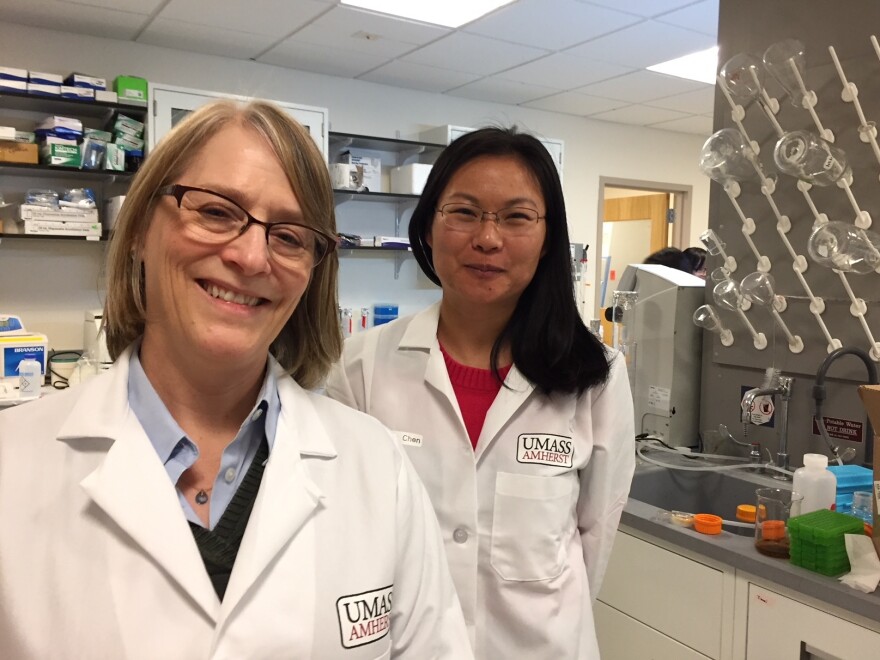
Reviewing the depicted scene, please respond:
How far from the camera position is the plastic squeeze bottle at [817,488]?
63.7 inches

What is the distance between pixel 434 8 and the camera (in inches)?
129

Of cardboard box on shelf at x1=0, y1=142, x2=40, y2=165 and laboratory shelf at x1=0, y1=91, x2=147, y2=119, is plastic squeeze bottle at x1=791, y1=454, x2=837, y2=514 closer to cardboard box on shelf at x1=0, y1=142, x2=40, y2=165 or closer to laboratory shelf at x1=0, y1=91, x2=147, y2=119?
laboratory shelf at x1=0, y1=91, x2=147, y2=119

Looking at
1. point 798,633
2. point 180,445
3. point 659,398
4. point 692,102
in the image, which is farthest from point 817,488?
point 692,102

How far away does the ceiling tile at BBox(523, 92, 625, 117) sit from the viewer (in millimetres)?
4867

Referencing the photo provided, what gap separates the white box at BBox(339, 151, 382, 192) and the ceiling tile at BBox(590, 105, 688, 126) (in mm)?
1981

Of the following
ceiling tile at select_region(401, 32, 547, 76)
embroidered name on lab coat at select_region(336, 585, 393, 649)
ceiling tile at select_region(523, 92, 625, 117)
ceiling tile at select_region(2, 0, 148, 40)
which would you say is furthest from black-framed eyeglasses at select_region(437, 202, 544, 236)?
ceiling tile at select_region(523, 92, 625, 117)

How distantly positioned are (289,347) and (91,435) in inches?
13.4

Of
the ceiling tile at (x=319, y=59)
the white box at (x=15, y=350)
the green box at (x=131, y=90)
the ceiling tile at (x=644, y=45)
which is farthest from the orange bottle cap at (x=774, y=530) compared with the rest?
the green box at (x=131, y=90)

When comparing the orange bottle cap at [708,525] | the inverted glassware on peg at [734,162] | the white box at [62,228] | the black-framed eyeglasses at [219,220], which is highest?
the inverted glassware on peg at [734,162]

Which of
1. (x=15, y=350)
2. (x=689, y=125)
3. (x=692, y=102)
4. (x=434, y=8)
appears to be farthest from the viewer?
(x=689, y=125)

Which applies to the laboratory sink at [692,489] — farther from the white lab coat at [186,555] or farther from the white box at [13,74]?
the white box at [13,74]

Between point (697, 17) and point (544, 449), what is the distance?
279 cm

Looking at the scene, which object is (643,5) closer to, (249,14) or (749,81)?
(749,81)

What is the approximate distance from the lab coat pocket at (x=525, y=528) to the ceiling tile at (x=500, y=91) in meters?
3.64
